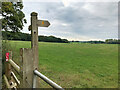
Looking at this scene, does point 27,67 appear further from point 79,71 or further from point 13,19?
point 13,19

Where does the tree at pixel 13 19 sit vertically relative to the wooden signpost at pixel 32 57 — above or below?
above

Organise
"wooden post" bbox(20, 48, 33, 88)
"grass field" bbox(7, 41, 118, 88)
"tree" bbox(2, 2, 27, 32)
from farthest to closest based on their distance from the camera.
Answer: "tree" bbox(2, 2, 27, 32) < "grass field" bbox(7, 41, 118, 88) < "wooden post" bbox(20, 48, 33, 88)

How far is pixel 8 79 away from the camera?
9.92 feet

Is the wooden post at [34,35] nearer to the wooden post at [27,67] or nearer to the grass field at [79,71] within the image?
the wooden post at [27,67]

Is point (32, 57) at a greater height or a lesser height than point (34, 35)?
lesser

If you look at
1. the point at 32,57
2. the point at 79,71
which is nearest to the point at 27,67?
the point at 32,57

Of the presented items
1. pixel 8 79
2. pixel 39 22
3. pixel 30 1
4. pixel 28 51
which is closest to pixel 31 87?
pixel 28 51

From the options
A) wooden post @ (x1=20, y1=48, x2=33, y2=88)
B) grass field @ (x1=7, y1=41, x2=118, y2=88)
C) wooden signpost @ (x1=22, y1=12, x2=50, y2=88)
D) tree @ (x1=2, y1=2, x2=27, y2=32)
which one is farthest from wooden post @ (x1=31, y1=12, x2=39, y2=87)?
tree @ (x1=2, y1=2, x2=27, y2=32)

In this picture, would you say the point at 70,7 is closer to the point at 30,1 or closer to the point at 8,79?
the point at 30,1

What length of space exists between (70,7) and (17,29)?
767 centimetres

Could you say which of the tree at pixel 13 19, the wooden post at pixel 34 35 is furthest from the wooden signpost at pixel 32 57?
the tree at pixel 13 19

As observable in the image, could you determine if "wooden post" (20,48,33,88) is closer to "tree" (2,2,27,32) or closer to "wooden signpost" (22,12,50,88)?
"wooden signpost" (22,12,50,88)

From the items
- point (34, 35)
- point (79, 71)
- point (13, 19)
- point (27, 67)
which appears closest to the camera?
point (27, 67)

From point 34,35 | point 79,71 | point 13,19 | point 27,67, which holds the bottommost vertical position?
point 79,71
